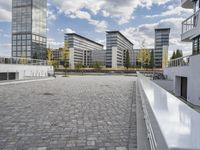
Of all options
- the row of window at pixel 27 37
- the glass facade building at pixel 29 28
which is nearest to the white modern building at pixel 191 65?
the glass facade building at pixel 29 28

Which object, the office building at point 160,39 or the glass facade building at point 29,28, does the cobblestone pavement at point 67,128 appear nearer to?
the glass facade building at point 29,28

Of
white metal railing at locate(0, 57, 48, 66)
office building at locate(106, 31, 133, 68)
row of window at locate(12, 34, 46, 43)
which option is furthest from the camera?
office building at locate(106, 31, 133, 68)

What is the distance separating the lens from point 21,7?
70.0 m

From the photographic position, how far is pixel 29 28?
68.4m

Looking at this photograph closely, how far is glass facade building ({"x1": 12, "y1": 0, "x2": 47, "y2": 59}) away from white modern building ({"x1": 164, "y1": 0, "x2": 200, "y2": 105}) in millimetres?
56565

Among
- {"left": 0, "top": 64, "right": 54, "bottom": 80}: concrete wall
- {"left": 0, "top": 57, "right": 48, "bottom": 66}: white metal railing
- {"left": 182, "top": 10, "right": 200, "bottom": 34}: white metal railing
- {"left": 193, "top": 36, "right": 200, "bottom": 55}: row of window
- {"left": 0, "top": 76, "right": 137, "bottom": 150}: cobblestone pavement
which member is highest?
{"left": 182, "top": 10, "right": 200, "bottom": 34}: white metal railing

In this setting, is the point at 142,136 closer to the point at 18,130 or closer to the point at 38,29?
the point at 18,130

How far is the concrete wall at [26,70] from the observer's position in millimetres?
23531

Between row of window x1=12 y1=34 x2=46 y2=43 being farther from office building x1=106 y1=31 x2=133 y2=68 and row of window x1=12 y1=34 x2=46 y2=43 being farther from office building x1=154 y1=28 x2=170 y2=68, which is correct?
office building x1=154 y1=28 x2=170 y2=68

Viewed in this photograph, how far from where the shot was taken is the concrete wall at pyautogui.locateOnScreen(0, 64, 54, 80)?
23531mm

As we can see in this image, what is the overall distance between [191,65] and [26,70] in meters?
21.4

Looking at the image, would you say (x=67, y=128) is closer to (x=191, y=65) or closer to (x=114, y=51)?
(x=191, y=65)

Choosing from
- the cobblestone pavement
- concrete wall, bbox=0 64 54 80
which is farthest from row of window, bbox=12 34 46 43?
the cobblestone pavement

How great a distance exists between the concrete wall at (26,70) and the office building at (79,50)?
91.2 metres
